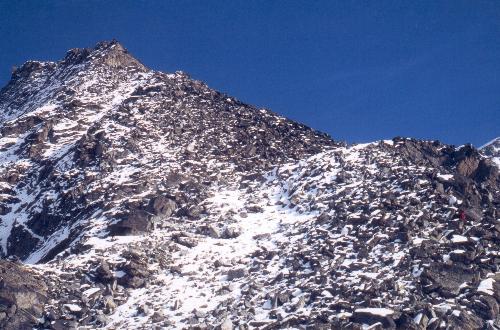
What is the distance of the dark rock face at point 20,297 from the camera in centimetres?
4206

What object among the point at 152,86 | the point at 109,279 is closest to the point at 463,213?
the point at 109,279

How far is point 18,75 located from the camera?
348 feet

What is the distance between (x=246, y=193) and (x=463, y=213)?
700 inches

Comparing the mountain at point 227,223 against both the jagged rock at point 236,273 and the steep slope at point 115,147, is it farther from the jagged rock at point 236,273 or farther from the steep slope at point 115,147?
the steep slope at point 115,147

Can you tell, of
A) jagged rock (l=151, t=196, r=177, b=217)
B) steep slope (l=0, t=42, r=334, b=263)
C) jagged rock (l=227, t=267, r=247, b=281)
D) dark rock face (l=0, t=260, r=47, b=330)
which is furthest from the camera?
steep slope (l=0, t=42, r=334, b=263)

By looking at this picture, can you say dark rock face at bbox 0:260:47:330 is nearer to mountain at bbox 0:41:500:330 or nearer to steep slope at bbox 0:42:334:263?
mountain at bbox 0:41:500:330

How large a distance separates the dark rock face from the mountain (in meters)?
0.11

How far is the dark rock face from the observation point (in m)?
42.1

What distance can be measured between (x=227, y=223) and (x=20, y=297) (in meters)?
15.8

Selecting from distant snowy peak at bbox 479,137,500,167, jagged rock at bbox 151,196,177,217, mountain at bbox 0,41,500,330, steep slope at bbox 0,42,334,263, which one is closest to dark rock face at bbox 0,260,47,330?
mountain at bbox 0,41,500,330

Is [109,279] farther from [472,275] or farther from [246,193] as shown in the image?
[472,275]

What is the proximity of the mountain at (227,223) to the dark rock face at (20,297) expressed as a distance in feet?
0.35

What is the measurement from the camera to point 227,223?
54125mm

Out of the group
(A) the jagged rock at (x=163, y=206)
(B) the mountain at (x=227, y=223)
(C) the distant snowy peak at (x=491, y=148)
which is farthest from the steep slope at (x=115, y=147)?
(C) the distant snowy peak at (x=491, y=148)
